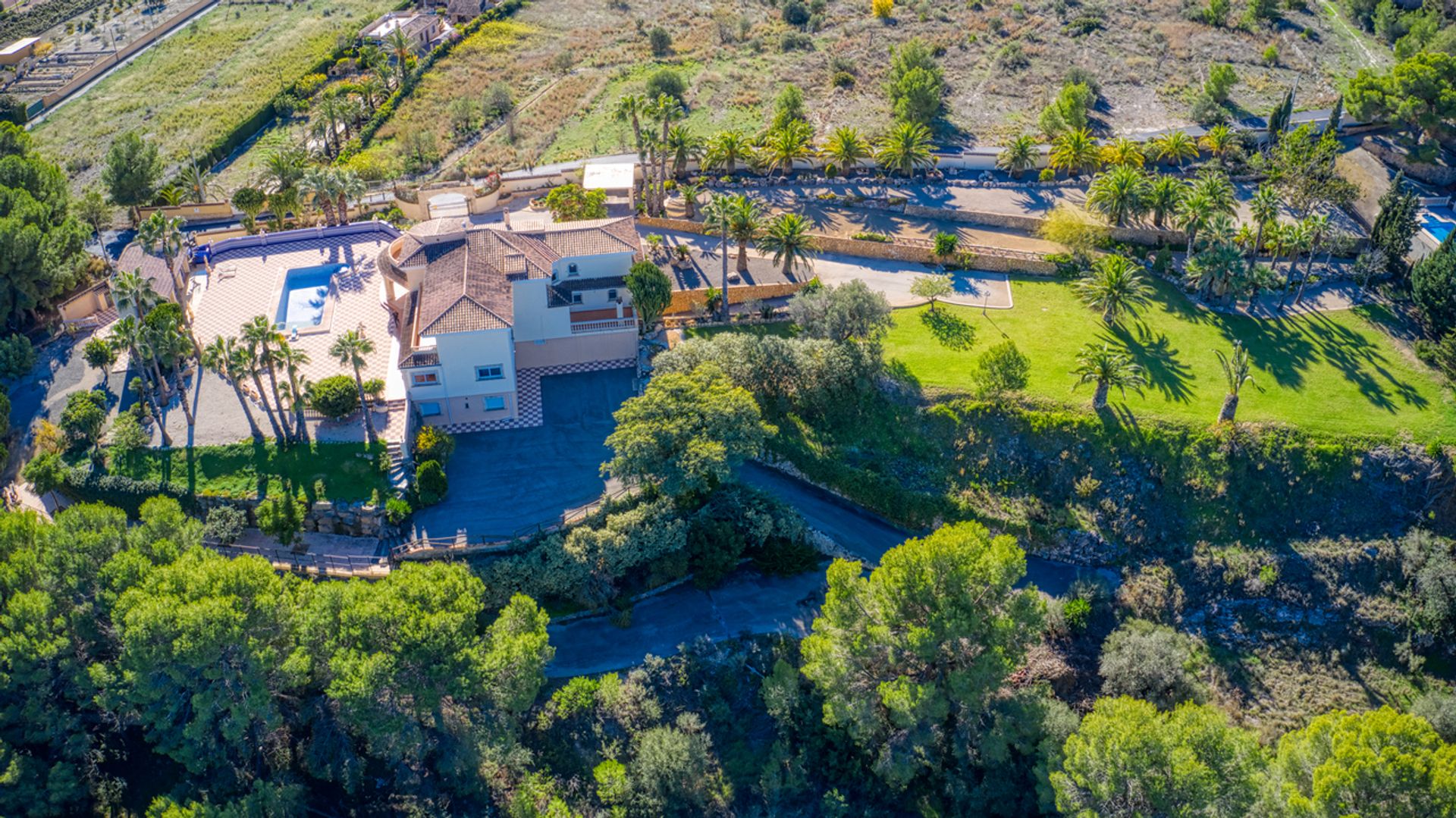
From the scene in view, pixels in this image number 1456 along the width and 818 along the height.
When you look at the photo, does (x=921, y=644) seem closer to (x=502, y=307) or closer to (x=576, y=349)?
(x=576, y=349)

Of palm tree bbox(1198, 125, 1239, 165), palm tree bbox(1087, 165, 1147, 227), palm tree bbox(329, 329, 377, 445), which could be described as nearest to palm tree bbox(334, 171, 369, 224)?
palm tree bbox(329, 329, 377, 445)

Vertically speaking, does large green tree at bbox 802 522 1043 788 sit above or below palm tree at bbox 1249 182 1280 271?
below

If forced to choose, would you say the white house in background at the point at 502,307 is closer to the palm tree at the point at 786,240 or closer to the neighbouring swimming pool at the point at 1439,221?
the palm tree at the point at 786,240

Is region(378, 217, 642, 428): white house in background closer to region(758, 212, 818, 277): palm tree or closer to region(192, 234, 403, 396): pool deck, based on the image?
region(192, 234, 403, 396): pool deck

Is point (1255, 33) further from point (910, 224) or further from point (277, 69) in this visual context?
point (277, 69)

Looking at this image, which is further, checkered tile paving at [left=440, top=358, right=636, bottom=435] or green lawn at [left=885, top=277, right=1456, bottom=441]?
checkered tile paving at [left=440, top=358, right=636, bottom=435]

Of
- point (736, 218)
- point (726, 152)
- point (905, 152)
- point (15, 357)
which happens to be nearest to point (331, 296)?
point (15, 357)
